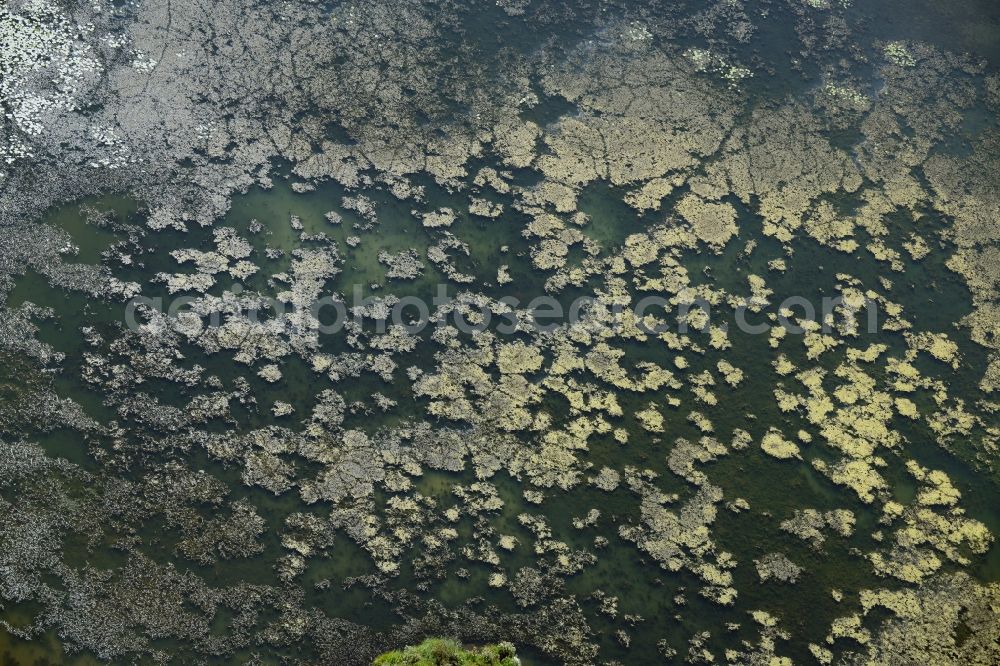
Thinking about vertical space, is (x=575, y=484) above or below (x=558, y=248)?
below

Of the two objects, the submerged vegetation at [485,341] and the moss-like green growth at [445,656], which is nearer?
the moss-like green growth at [445,656]

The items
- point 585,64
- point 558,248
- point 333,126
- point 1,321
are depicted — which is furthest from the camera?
point 585,64

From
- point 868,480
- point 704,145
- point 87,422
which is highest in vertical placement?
point 704,145

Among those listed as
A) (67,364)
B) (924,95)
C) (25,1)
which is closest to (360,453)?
(67,364)

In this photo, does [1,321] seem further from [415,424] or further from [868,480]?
[868,480]
